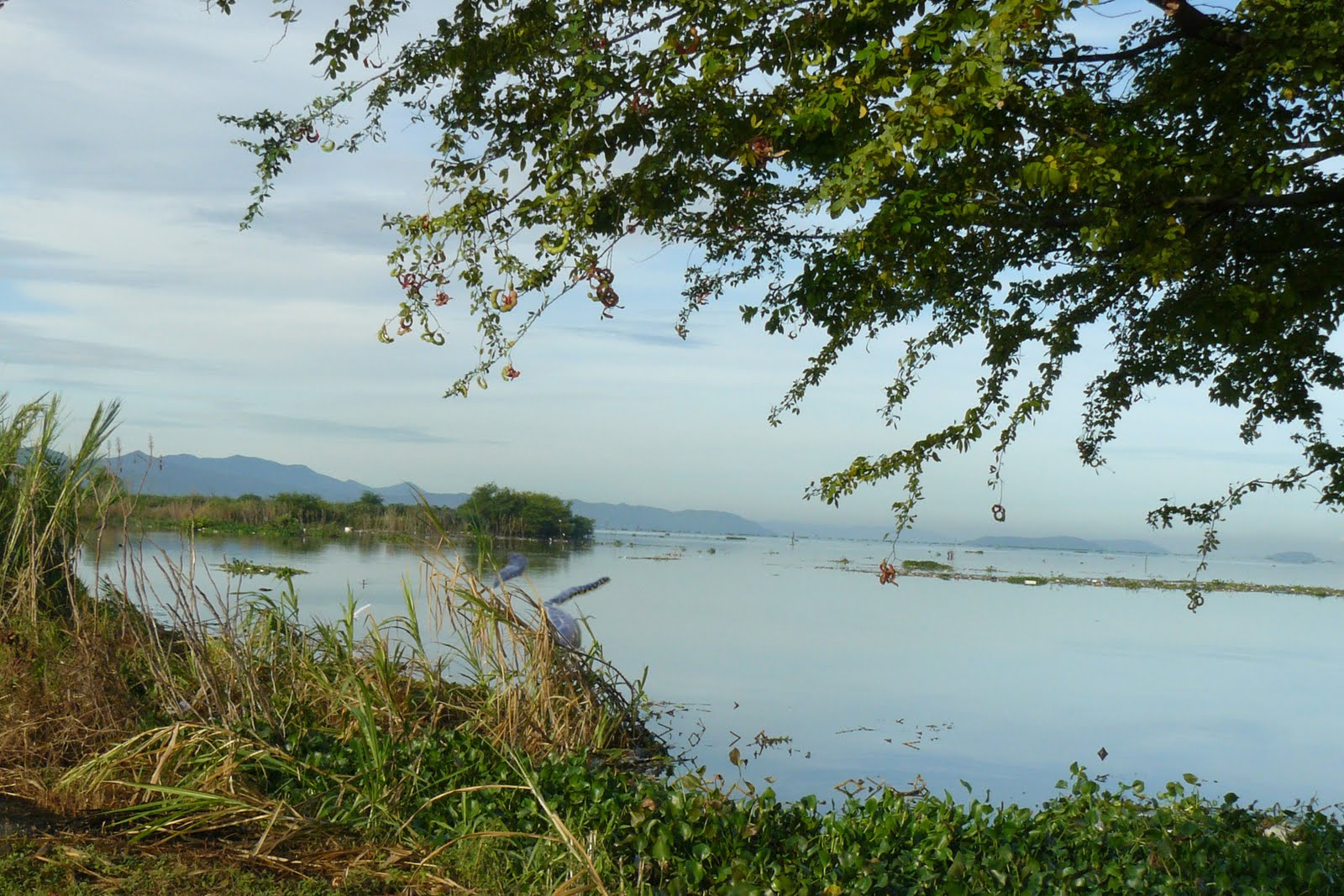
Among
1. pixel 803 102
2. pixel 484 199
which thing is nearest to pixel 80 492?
pixel 484 199

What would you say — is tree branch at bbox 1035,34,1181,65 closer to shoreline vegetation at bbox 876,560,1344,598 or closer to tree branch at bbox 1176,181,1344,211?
tree branch at bbox 1176,181,1344,211

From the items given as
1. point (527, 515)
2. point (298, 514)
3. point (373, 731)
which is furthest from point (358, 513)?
point (373, 731)

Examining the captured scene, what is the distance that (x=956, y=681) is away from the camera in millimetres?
7270

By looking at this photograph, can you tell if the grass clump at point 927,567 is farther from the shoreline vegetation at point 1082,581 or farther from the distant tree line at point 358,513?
the distant tree line at point 358,513

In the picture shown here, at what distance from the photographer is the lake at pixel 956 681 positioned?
535cm

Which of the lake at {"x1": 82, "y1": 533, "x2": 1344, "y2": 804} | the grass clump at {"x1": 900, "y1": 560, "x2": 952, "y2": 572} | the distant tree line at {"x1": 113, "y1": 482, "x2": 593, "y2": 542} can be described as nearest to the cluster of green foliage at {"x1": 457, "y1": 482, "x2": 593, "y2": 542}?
the distant tree line at {"x1": 113, "y1": 482, "x2": 593, "y2": 542}

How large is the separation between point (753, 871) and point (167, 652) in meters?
2.99

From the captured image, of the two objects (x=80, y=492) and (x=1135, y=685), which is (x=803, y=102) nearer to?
(x=80, y=492)

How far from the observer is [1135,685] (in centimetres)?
770

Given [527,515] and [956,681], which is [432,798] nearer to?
[956,681]

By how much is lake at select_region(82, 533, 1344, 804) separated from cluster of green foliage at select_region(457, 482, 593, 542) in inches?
196

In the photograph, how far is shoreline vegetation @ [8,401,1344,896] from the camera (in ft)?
9.64

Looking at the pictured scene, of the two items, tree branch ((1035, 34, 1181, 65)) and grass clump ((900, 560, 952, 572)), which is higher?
tree branch ((1035, 34, 1181, 65))

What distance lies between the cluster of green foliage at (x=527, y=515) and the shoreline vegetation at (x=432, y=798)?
12.7 metres
